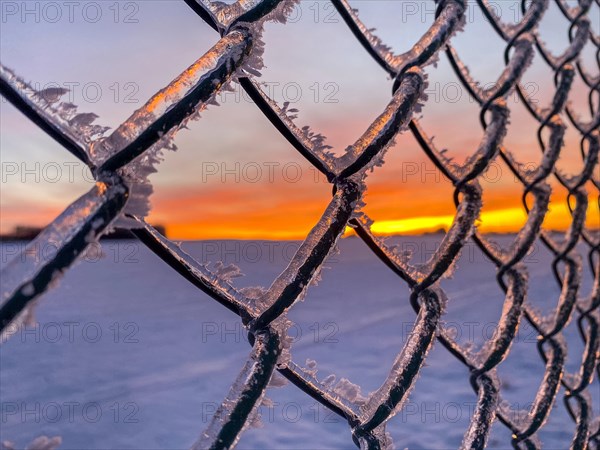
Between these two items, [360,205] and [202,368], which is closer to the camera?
[360,205]

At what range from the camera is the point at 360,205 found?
67 centimetres

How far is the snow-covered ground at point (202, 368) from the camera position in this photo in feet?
9.69

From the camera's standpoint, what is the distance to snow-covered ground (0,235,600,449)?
9.69 feet

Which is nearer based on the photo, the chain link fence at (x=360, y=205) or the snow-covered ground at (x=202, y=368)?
the chain link fence at (x=360, y=205)

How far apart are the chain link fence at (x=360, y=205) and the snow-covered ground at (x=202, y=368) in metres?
0.06

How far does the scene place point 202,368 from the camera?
452 cm

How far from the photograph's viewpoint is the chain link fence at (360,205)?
0.43 m

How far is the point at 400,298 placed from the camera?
→ 788 cm

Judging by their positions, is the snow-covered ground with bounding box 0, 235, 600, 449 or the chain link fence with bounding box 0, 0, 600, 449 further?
the snow-covered ground with bounding box 0, 235, 600, 449

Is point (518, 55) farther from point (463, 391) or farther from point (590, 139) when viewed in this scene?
point (463, 391)

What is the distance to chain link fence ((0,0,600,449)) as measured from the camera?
16.9 inches

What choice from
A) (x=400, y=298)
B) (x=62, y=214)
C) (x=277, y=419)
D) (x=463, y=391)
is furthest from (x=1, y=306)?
(x=400, y=298)

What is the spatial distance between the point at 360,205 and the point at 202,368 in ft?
13.6

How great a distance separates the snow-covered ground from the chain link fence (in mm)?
55
